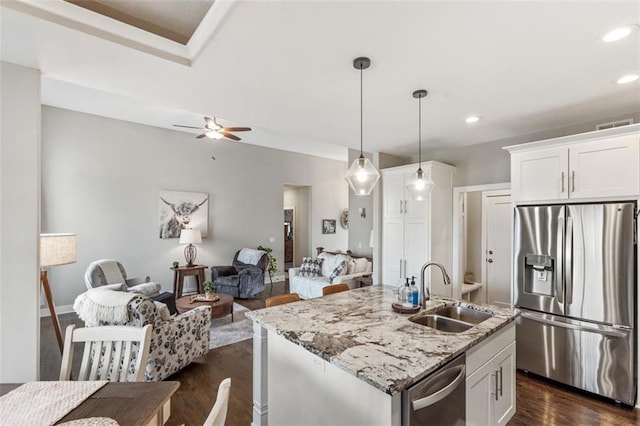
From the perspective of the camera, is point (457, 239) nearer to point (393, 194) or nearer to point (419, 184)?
point (393, 194)

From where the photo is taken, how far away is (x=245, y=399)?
2609 mm

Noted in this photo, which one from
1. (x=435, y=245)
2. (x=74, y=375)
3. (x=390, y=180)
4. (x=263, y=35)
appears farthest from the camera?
(x=390, y=180)

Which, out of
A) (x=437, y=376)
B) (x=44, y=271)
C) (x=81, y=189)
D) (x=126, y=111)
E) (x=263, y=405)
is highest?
(x=126, y=111)

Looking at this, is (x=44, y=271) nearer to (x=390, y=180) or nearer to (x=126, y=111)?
(x=126, y=111)

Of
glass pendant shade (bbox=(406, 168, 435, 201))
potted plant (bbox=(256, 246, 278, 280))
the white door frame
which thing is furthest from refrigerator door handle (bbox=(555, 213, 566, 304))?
potted plant (bbox=(256, 246, 278, 280))

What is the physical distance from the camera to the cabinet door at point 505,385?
6.44ft

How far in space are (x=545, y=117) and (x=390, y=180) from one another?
6.60 feet

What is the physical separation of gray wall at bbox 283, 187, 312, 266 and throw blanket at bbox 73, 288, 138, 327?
591 cm

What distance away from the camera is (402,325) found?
190 cm

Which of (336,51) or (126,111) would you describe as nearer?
(336,51)

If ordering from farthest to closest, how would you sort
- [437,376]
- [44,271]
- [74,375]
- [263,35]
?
[74,375] → [44,271] → [263,35] → [437,376]

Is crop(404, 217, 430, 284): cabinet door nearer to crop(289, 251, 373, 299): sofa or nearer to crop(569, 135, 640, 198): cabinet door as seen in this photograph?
crop(289, 251, 373, 299): sofa

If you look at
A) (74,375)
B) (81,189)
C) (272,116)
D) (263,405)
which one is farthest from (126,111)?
(263,405)

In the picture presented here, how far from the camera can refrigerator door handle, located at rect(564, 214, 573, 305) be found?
9.10ft
